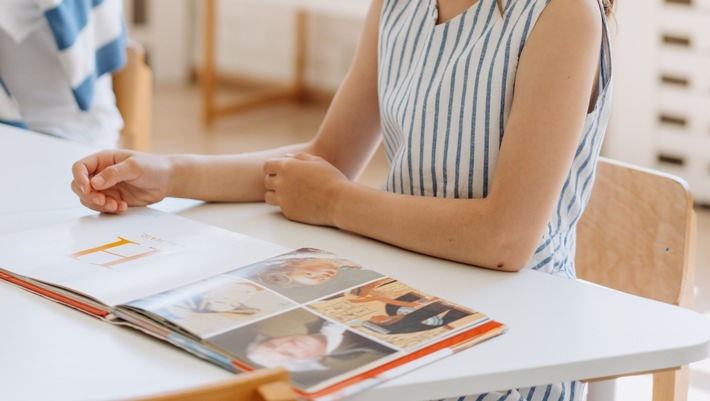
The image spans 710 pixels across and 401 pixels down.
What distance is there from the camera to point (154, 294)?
89 cm

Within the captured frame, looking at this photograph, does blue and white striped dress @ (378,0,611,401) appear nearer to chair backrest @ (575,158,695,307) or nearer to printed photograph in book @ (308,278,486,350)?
chair backrest @ (575,158,695,307)

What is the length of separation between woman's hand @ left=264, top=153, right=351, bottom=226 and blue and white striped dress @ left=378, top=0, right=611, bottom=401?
0.38 ft

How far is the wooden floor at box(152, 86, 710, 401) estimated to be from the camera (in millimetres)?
3598

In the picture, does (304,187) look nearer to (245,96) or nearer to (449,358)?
(449,358)

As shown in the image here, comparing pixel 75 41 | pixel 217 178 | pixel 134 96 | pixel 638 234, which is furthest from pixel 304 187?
pixel 134 96

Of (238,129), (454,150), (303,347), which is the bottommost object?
(238,129)

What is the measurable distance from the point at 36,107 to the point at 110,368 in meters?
1.15

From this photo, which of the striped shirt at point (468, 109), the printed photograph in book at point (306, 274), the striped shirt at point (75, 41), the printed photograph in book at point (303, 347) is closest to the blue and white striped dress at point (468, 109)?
the striped shirt at point (468, 109)

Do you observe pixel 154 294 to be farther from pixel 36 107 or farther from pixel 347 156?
pixel 36 107

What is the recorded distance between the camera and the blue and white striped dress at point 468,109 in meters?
1.13

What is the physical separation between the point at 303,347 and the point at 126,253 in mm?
294

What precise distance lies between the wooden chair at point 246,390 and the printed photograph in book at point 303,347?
0.07m

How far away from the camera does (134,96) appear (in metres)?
1.98

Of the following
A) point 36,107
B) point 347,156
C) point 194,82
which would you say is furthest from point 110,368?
point 194,82
